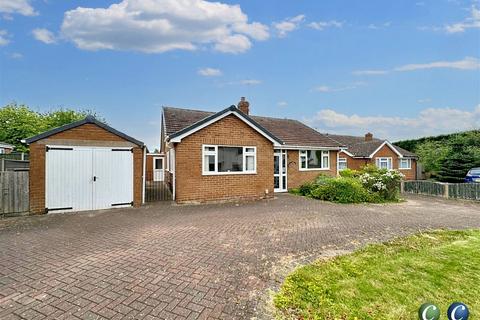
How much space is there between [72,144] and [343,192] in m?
12.7

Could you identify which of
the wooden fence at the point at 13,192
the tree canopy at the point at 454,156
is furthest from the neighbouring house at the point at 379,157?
the wooden fence at the point at 13,192

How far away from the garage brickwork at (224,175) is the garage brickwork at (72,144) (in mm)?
1698

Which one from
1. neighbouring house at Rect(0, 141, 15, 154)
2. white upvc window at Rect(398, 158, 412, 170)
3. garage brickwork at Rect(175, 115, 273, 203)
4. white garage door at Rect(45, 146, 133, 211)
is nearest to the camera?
white garage door at Rect(45, 146, 133, 211)

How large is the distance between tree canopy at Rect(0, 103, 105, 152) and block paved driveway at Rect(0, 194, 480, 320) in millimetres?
30923

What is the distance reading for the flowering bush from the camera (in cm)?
1289

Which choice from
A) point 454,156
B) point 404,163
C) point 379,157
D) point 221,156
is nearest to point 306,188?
point 221,156

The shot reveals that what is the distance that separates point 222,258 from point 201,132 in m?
7.56

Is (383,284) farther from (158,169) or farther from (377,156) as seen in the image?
(377,156)

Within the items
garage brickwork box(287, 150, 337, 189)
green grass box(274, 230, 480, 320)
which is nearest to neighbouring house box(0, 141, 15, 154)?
garage brickwork box(287, 150, 337, 189)

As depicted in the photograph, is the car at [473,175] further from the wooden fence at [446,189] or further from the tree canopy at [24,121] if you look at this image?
the tree canopy at [24,121]

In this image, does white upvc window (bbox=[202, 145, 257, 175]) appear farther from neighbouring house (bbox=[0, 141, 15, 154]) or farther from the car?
neighbouring house (bbox=[0, 141, 15, 154])

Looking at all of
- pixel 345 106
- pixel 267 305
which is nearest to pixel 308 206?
pixel 267 305

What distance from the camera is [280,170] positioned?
52.8 feet

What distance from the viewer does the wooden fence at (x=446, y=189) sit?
15.0 metres
